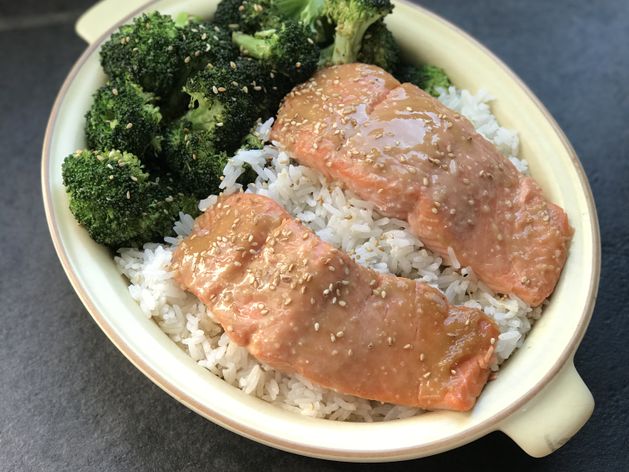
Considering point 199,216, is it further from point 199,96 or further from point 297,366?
point 297,366

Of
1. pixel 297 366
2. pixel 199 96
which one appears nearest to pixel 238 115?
pixel 199 96

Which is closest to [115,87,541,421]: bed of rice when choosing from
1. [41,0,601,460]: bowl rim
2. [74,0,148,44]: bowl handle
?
[41,0,601,460]: bowl rim

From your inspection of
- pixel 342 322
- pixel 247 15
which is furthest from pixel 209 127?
pixel 342 322

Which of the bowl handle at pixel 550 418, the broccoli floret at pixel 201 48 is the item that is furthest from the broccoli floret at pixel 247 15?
the bowl handle at pixel 550 418

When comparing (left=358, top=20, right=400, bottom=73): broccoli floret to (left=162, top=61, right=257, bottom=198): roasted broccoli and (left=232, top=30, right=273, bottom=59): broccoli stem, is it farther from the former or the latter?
(left=162, top=61, right=257, bottom=198): roasted broccoli

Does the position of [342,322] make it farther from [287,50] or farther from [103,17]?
[103,17]

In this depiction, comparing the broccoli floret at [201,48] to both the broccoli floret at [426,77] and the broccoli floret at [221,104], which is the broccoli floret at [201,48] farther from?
the broccoli floret at [426,77]
